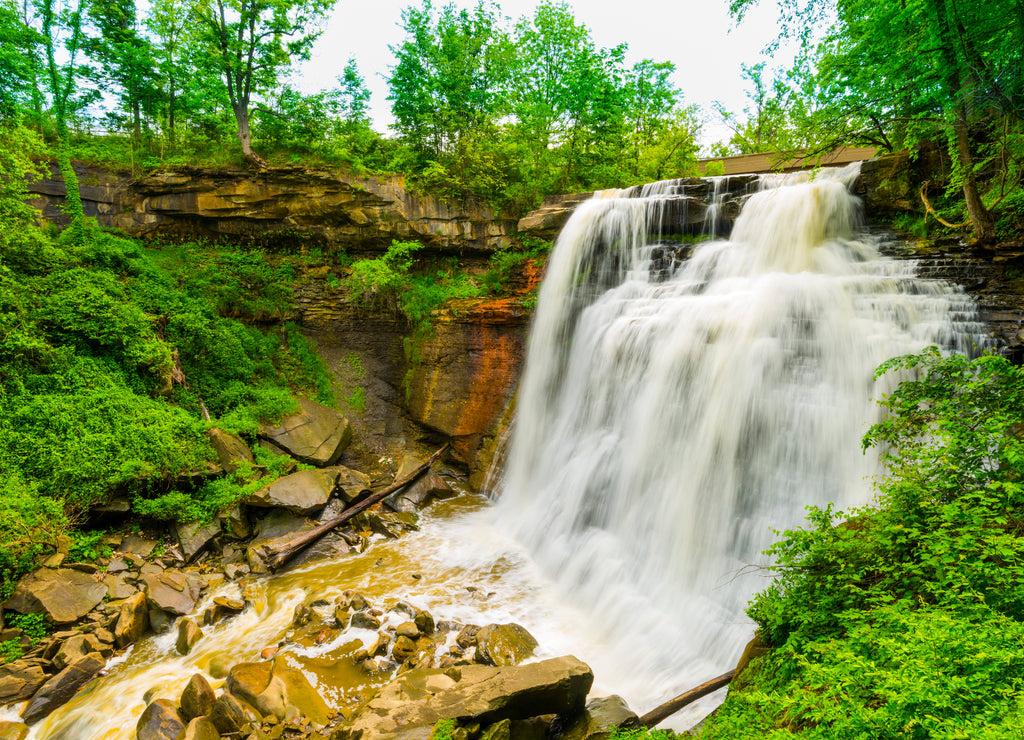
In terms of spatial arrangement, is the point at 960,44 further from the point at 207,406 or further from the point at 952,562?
the point at 207,406

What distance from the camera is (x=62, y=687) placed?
4.92m

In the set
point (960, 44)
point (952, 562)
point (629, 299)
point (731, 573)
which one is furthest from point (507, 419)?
point (960, 44)

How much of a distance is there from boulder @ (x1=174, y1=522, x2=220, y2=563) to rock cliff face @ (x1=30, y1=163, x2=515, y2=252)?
9163 mm

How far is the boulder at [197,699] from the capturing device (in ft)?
14.6

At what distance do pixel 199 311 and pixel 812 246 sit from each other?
44.9 ft

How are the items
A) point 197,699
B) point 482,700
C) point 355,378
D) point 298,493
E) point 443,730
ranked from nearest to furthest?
point 443,730 < point 482,700 < point 197,699 < point 298,493 < point 355,378

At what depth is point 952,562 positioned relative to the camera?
286 cm

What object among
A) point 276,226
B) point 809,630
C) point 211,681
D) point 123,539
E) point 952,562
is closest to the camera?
point 952,562

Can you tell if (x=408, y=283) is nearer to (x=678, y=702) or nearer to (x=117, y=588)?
(x=117, y=588)

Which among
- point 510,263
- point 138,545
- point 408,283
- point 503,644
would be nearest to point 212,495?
point 138,545

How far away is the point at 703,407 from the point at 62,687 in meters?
8.40

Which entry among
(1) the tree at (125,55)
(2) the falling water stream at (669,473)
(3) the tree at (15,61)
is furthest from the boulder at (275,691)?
(1) the tree at (125,55)

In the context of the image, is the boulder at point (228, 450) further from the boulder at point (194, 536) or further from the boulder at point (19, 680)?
the boulder at point (19, 680)

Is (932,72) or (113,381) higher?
(932,72)
